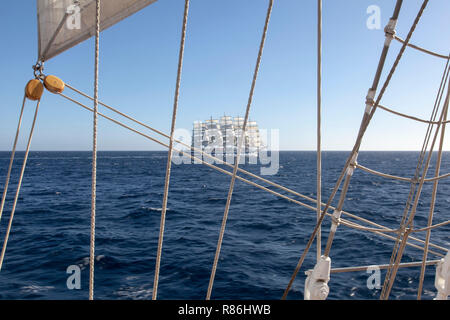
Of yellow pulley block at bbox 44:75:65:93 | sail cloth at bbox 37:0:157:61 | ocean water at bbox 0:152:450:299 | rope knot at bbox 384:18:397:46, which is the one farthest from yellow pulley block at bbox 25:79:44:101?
ocean water at bbox 0:152:450:299

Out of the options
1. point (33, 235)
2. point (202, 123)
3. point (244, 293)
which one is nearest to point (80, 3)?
point (244, 293)

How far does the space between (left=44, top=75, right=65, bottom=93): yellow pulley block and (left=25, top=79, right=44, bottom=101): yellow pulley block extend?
5 centimetres

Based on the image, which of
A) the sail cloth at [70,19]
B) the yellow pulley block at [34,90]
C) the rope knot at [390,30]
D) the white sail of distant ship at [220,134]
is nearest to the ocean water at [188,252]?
the yellow pulley block at [34,90]

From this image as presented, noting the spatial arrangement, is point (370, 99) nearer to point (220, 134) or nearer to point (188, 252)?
point (188, 252)

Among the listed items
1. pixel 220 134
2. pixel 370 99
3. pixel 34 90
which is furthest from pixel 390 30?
pixel 220 134

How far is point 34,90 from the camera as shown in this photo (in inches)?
98.3

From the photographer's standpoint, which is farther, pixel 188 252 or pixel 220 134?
pixel 220 134

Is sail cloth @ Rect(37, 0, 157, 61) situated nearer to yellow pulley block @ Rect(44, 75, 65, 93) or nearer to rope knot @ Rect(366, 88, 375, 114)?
yellow pulley block @ Rect(44, 75, 65, 93)

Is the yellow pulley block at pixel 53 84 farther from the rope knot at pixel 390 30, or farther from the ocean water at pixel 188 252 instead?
the ocean water at pixel 188 252

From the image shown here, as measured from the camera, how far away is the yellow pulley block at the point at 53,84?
2494 mm

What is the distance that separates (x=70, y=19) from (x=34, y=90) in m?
0.69

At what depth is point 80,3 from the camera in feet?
8.38

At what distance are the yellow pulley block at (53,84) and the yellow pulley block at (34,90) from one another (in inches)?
2.1

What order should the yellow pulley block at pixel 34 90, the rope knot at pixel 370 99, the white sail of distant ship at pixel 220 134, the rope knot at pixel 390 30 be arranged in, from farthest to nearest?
1. the white sail of distant ship at pixel 220 134
2. the yellow pulley block at pixel 34 90
3. the rope knot at pixel 370 99
4. the rope knot at pixel 390 30
